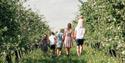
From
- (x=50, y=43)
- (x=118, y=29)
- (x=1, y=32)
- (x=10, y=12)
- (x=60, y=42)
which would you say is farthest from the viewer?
(x=50, y=43)

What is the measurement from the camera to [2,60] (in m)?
28.9

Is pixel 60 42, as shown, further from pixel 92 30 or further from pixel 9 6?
pixel 9 6

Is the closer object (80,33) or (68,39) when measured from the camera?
(80,33)

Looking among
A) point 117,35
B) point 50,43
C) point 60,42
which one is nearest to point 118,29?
point 117,35

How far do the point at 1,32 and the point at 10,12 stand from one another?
235cm

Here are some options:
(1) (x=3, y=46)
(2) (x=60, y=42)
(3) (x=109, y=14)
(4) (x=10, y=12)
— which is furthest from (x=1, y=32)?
(2) (x=60, y=42)

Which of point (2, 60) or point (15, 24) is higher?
point (15, 24)

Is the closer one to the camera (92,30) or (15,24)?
(15,24)

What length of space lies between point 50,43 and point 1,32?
1620cm

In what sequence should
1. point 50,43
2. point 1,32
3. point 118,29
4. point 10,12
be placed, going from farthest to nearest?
point 50,43
point 10,12
point 1,32
point 118,29

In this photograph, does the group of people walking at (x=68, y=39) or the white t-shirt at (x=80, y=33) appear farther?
the group of people walking at (x=68, y=39)

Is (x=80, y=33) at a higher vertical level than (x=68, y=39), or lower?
higher

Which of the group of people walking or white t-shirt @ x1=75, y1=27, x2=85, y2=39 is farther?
the group of people walking

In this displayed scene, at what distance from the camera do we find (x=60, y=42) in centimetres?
3562
